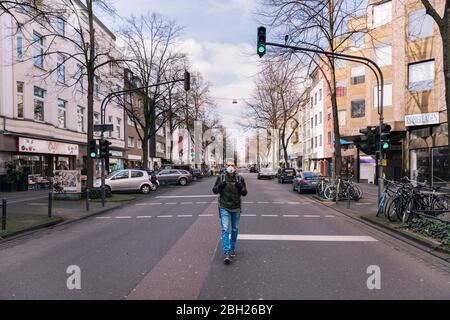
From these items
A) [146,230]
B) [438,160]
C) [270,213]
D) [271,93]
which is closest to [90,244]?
[146,230]

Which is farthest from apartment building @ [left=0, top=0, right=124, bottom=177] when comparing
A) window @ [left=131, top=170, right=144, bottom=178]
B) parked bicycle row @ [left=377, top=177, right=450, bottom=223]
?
parked bicycle row @ [left=377, top=177, right=450, bottom=223]

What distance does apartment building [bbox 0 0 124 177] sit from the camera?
2433 centimetres

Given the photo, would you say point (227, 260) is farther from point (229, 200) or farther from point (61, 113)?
point (61, 113)

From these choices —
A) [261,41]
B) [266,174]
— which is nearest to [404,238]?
[261,41]

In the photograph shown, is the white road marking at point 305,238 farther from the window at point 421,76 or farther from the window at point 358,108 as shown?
the window at point 358,108

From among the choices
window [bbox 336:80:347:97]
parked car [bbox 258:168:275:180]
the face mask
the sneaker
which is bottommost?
the sneaker

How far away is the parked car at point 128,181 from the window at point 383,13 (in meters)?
21.6

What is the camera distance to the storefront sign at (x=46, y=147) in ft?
83.9

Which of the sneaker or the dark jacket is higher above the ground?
the dark jacket

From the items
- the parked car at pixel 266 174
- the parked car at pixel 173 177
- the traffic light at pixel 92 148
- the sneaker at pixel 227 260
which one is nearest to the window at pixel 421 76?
the parked car at pixel 173 177

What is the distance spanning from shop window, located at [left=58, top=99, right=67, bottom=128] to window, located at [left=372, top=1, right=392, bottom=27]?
26.2 metres

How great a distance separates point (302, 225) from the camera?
1110 centimetres

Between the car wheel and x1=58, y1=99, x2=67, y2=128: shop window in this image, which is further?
x1=58, y1=99, x2=67, y2=128: shop window

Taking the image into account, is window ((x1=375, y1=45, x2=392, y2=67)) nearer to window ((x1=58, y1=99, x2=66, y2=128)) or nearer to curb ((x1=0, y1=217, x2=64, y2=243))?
window ((x1=58, y1=99, x2=66, y2=128))
